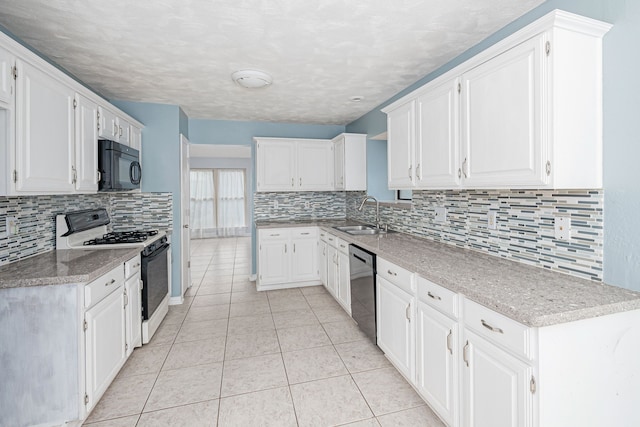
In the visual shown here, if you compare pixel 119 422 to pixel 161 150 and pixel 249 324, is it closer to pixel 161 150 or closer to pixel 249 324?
pixel 249 324

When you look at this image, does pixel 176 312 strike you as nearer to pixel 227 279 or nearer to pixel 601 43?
pixel 227 279

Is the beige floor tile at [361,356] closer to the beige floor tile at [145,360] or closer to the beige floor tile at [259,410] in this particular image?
the beige floor tile at [259,410]

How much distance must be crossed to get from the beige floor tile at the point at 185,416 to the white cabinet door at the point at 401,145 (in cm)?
209

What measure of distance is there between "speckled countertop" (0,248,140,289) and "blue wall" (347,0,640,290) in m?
2.71

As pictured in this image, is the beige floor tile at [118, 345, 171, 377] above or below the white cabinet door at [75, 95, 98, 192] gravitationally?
below

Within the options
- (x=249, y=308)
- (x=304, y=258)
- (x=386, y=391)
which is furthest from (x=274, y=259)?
(x=386, y=391)

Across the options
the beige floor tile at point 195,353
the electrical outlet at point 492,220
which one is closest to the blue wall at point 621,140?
the electrical outlet at point 492,220

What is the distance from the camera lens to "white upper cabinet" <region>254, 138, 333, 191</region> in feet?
14.7

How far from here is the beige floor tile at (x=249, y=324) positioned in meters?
3.08

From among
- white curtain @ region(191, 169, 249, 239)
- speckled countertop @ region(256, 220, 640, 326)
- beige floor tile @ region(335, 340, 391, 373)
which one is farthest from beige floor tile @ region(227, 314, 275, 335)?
white curtain @ region(191, 169, 249, 239)

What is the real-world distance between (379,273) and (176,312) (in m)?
2.46

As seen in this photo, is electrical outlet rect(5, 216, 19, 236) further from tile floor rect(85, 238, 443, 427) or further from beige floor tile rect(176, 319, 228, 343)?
beige floor tile rect(176, 319, 228, 343)

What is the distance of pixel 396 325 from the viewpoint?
7.23 feet

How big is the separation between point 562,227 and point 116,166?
3.35 metres
